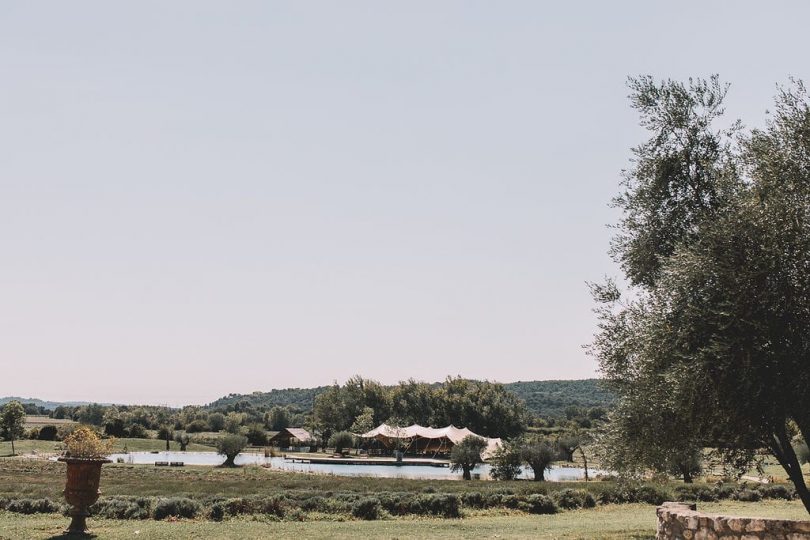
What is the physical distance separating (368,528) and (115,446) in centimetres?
6016

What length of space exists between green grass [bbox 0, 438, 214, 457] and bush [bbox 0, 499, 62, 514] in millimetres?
47061

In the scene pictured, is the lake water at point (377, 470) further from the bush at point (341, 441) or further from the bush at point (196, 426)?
the bush at point (196, 426)

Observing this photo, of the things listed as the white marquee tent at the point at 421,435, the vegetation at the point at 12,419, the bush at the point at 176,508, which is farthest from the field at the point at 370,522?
the vegetation at the point at 12,419

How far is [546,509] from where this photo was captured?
89.1 feet

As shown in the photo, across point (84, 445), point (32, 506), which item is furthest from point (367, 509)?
point (32, 506)

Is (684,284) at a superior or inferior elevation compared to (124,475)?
superior

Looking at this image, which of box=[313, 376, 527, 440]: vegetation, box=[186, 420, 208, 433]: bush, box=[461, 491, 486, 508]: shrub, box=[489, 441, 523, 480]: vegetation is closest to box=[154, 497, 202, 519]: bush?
box=[461, 491, 486, 508]: shrub

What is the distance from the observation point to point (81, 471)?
1792 cm

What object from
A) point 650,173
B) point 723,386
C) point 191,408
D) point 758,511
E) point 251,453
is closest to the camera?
point 723,386

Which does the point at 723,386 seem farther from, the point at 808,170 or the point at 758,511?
the point at 758,511

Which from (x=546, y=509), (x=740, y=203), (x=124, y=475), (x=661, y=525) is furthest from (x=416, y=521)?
(x=124, y=475)

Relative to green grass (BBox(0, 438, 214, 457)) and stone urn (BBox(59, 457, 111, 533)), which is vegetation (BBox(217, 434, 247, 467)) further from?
stone urn (BBox(59, 457, 111, 533))

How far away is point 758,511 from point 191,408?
126 meters

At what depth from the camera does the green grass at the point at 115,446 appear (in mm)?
69688
